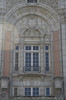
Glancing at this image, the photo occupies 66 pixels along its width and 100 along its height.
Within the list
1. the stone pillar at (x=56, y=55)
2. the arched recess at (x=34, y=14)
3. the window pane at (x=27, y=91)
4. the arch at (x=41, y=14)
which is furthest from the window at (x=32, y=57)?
the arch at (x=41, y=14)

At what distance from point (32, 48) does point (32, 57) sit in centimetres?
79

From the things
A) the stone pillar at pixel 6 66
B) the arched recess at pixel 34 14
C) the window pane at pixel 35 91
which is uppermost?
the arched recess at pixel 34 14

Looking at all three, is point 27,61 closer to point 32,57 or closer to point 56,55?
point 32,57

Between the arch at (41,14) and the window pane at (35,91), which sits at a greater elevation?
the arch at (41,14)

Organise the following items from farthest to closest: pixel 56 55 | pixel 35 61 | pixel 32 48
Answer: pixel 32 48 → pixel 35 61 → pixel 56 55

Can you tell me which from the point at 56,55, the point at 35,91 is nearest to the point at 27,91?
the point at 35,91

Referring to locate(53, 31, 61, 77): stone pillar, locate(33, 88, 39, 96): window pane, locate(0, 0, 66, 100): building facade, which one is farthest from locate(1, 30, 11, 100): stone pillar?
locate(53, 31, 61, 77): stone pillar

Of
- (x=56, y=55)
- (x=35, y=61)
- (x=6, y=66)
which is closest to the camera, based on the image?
(x=6, y=66)

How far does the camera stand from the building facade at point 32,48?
21688 mm

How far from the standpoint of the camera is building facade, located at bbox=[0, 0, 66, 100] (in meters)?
21.7

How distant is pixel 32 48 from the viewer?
22906mm

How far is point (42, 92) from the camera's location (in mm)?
21672

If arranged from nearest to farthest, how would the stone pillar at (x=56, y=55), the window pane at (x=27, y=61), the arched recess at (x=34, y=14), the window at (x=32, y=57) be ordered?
the stone pillar at (x=56, y=55) < the window pane at (x=27, y=61) < the window at (x=32, y=57) < the arched recess at (x=34, y=14)

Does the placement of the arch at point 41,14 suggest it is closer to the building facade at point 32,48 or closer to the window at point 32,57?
the building facade at point 32,48
